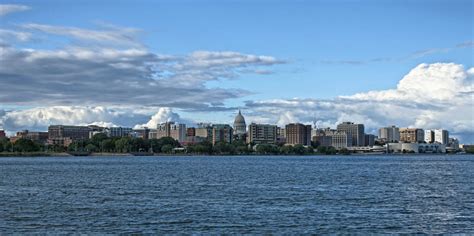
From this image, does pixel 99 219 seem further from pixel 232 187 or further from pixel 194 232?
pixel 232 187

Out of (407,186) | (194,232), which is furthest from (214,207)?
(407,186)

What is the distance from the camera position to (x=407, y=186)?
67.5 meters

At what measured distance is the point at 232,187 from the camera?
6488 centimetres

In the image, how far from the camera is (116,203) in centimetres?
4912

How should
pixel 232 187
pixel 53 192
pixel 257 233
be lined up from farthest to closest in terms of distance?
pixel 232 187
pixel 53 192
pixel 257 233

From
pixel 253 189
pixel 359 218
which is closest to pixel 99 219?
pixel 359 218

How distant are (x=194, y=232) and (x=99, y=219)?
287 inches

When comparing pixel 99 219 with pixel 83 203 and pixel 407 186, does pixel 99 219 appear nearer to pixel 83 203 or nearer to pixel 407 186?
pixel 83 203

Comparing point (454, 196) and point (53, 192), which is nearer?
point (454, 196)

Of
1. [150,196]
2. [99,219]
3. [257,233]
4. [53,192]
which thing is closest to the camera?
[257,233]

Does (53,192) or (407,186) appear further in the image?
(407,186)

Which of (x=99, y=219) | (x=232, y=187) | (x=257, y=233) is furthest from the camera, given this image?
(x=232, y=187)

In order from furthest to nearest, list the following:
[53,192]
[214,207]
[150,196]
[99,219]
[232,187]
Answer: [232,187], [53,192], [150,196], [214,207], [99,219]

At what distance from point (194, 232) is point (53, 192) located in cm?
2804
